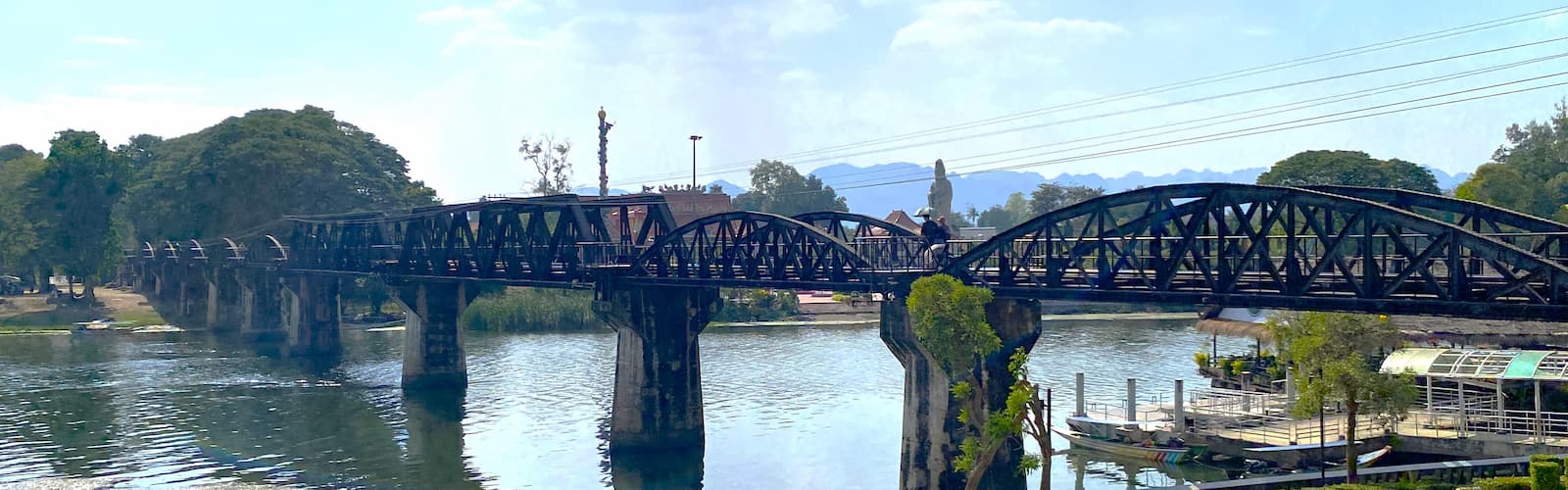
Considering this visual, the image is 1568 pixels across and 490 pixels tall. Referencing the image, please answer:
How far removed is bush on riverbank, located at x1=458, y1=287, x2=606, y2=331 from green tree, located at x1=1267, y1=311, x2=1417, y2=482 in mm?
102937

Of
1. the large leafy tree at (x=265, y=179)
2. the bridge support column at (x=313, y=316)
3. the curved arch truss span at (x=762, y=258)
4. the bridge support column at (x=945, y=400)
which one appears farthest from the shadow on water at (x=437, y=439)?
the large leafy tree at (x=265, y=179)

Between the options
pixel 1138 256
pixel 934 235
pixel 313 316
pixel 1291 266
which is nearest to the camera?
pixel 1291 266

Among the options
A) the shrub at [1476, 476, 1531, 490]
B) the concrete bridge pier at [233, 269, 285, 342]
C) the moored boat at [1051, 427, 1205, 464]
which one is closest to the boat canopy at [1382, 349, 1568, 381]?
the moored boat at [1051, 427, 1205, 464]

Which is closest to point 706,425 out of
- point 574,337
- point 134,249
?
point 574,337

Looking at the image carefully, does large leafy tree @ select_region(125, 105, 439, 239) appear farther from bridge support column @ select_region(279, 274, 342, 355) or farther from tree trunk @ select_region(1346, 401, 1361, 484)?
tree trunk @ select_region(1346, 401, 1361, 484)

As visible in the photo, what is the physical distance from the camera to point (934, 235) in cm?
6012

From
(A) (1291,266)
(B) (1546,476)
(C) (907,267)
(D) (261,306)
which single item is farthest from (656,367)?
(D) (261,306)

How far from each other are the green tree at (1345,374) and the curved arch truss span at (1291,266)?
1.84m

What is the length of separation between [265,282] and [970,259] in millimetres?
109624

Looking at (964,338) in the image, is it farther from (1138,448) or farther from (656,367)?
(656,367)

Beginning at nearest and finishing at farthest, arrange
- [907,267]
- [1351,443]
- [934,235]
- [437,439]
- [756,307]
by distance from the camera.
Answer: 1. [1351,443]
2. [907,267]
3. [934,235]
4. [437,439]
5. [756,307]

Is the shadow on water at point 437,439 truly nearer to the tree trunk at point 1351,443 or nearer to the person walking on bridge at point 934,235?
the person walking on bridge at point 934,235

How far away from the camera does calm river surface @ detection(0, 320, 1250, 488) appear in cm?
6481

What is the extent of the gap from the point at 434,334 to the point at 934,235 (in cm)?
5004
